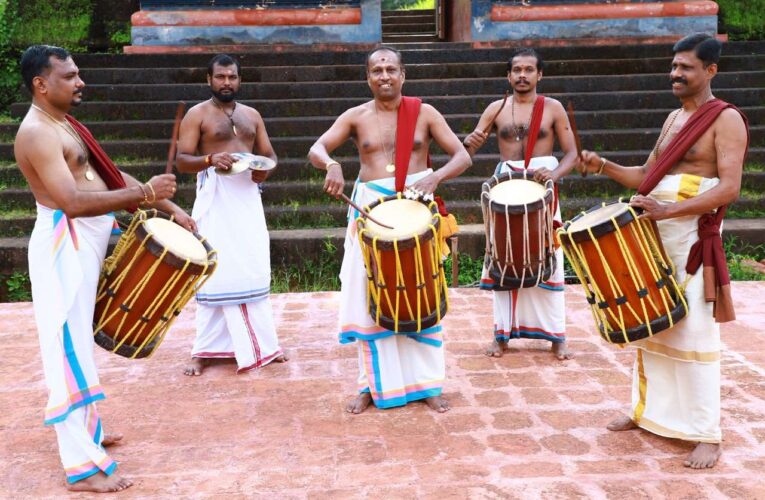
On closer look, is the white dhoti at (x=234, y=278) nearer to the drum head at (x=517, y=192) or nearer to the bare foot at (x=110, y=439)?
the bare foot at (x=110, y=439)

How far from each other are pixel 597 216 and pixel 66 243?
256cm

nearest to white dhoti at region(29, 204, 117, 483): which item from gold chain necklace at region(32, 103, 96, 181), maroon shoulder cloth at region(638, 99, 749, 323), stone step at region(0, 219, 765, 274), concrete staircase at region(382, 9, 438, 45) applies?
gold chain necklace at region(32, 103, 96, 181)

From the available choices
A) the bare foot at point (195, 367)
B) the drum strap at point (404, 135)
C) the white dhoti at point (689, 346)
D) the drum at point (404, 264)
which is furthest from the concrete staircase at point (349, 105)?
the white dhoti at point (689, 346)

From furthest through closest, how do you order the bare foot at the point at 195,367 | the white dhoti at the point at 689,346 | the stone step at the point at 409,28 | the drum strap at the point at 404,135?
1. the stone step at the point at 409,28
2. the bare foot at the point at 195,367
3. the drum strap at the point at 404,135
4. the white dhoti at the point at 689,346

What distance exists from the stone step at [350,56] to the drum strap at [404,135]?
261 inches

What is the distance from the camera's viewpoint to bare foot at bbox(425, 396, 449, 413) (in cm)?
473

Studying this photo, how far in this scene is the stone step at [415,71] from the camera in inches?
427

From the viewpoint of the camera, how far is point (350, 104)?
10398 millimetres

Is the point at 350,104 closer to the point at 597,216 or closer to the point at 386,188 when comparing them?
the point at 386,188

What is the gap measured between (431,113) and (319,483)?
7.44 ft

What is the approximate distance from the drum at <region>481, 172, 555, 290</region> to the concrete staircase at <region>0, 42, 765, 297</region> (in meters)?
3.02

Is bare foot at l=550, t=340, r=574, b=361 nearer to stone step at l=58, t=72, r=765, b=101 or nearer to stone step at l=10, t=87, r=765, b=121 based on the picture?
stone step at l=10, t=87, r=765, b=121

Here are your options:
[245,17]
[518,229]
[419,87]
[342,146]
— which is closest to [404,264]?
[518,229]

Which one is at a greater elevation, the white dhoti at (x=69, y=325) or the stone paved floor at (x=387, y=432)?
the white dhoti at (x=69, y=325)
